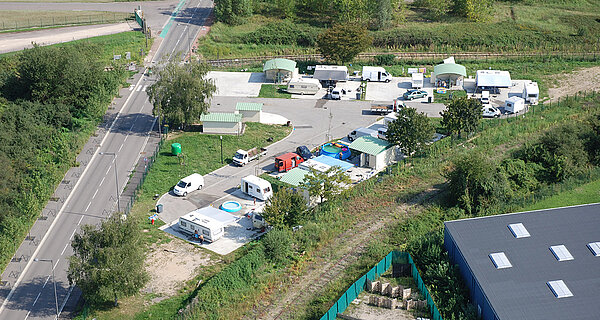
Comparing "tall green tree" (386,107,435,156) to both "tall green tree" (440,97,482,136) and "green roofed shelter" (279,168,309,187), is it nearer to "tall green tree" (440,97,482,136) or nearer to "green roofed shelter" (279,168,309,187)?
"tall green tree" (440,97,482,136)

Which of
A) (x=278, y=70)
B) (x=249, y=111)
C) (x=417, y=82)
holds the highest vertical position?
(x=278, y=70)

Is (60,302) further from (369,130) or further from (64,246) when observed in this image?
(369,130)

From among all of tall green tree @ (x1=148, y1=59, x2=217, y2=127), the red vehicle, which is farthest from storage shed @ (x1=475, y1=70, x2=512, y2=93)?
tall green tree @ (x1=148, y1=59, x2=217, y2=127)

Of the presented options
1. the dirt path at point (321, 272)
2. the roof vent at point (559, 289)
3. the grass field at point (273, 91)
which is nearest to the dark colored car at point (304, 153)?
the dirt path at point (321, 272)

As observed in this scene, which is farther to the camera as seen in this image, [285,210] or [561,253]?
[285,210]

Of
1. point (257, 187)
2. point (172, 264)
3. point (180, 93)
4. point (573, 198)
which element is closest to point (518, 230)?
point (573, 198)

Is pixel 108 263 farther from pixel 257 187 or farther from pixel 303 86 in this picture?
pixel 303 86

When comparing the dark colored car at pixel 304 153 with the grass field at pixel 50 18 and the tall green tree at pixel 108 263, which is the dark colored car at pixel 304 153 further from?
the grass field at pixel 50 18
